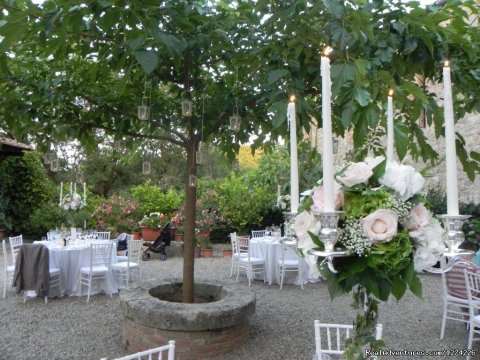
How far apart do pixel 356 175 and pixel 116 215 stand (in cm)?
1164

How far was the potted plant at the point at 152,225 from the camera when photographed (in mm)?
12109

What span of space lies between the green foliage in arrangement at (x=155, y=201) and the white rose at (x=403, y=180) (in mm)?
12356

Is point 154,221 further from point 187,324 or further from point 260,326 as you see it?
point 187,324

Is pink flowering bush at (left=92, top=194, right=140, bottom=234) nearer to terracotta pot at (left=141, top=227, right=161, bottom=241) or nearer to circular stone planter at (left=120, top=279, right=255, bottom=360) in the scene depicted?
terracotta pot at (left=141, top=227, right=161, bottom=241)

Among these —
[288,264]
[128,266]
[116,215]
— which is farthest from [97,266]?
[116,215]

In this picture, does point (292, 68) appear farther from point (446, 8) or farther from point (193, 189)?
point (193, 189)

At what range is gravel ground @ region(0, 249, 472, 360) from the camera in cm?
421

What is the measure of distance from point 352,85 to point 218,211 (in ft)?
32.4

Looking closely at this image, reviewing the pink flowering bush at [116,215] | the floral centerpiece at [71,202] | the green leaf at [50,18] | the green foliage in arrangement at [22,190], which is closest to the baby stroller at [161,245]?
the floral centerpiece at [71,202]

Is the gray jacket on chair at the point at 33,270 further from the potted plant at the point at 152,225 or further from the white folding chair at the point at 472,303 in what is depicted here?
the potted plant at the point at 152,225

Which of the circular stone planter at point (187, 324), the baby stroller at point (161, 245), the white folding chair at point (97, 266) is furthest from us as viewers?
the baby stroller at point (161, 245)

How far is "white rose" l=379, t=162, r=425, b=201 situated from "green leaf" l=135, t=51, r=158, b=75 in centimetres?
93

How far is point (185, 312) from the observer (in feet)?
12.3

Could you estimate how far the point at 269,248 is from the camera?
25.5 ft
